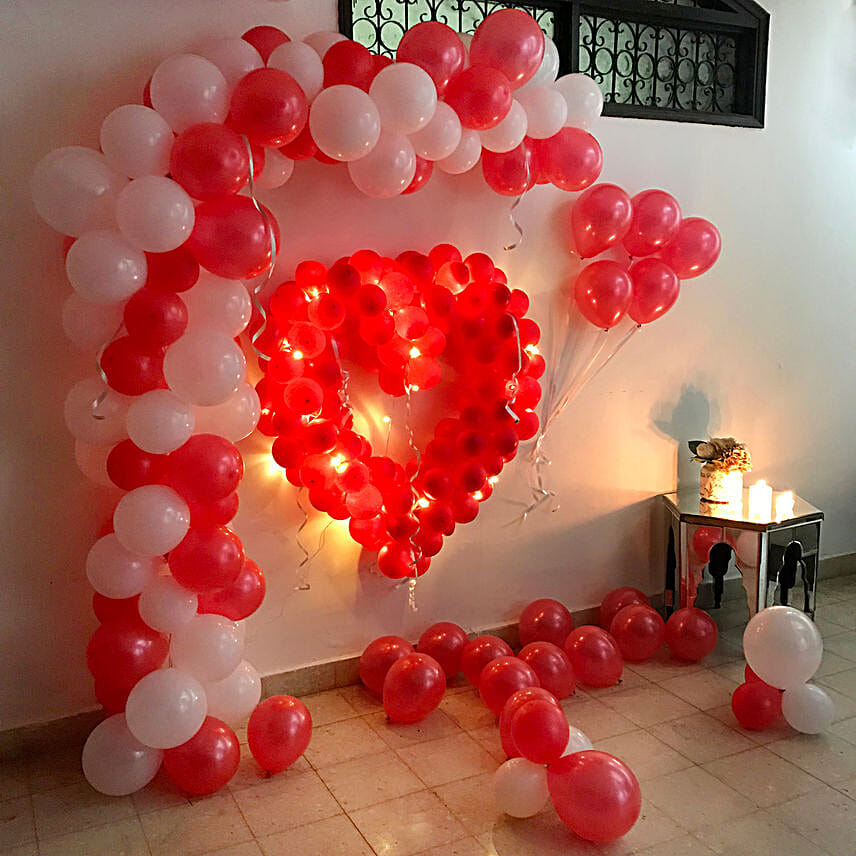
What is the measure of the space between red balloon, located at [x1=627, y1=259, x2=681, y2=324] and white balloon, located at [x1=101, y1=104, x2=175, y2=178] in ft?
5.54

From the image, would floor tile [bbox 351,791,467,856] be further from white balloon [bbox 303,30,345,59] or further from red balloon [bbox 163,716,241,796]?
white balloon [bbox 303,30,345,59]

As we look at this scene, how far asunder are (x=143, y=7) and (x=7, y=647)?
1881mm

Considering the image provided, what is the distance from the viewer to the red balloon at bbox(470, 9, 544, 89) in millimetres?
2770

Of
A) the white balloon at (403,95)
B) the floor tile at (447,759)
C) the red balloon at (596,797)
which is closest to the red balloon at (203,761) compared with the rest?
the floor tile at (447,759)

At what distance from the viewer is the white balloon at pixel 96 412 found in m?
2.50

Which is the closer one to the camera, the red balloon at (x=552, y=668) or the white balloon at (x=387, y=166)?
the white balloon at (x=387, y=166)

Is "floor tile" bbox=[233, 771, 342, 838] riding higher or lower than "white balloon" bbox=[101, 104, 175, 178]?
lower

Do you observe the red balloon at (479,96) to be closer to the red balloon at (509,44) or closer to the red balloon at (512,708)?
the red balloon at (509,44)

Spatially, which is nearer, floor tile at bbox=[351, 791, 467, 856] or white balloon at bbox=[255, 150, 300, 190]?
floor tile at bbox=[351, 791, 467, 856]

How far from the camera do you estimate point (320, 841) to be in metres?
2.42

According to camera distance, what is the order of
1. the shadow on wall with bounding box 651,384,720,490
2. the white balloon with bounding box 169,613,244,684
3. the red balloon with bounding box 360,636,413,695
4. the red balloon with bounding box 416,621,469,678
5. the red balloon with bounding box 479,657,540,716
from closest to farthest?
1. the white balloon with bounding box 169,613,244,684
2. the red balloon with bounding box 479,657,540,716
3. the red balloon with bounding box 360,636,413,695
4. the red balloon with bounding box 416,621,469,678
5. the shadow on wall with bounding box 651,384,720,490

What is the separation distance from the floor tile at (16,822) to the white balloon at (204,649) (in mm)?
557

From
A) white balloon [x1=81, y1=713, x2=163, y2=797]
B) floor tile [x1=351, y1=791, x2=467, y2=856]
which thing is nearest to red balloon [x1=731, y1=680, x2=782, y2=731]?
floor tile [x1=351, y1=791, x2=467, y2=856]

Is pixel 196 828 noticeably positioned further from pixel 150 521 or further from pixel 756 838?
pixel 756 838
